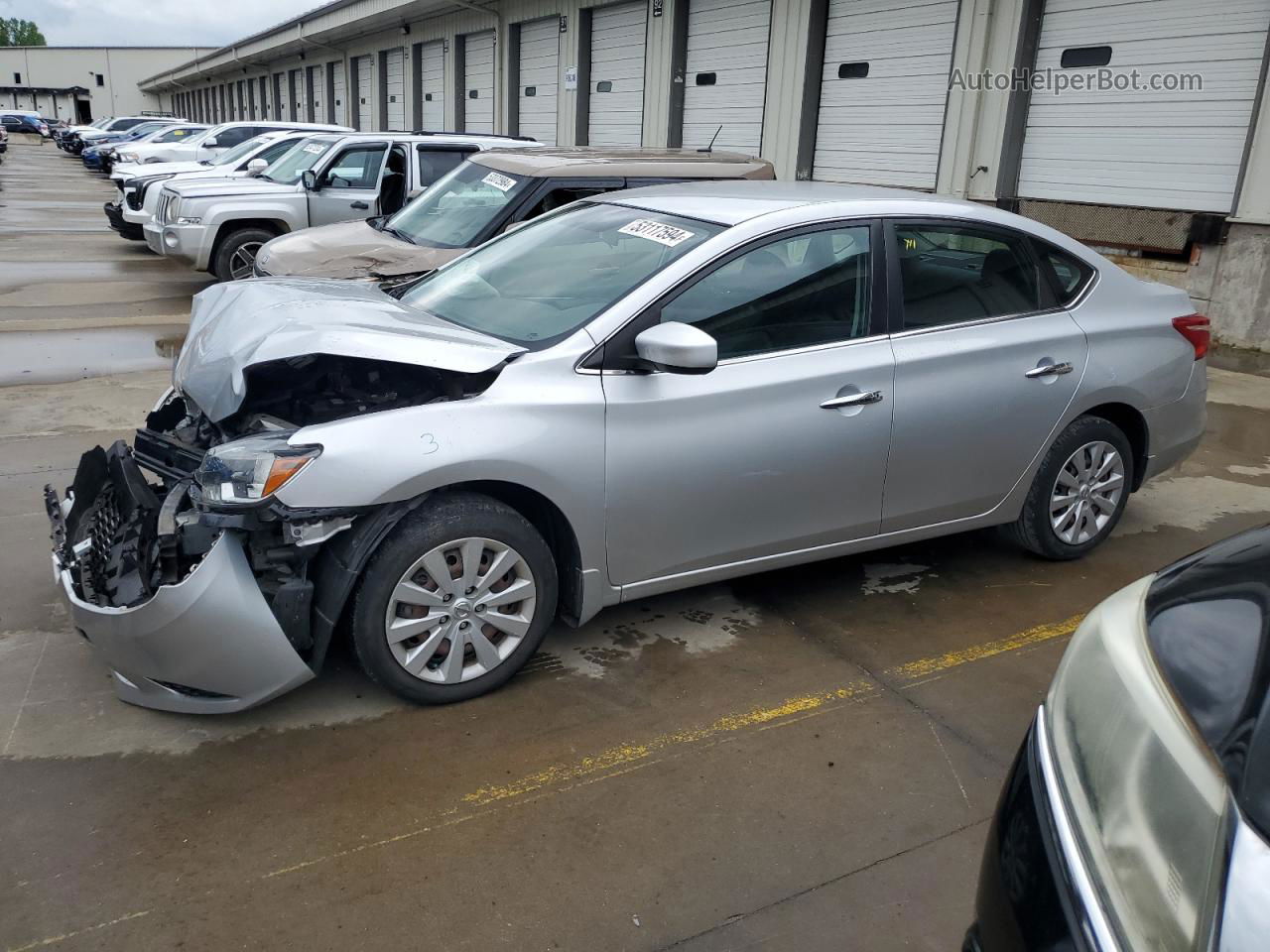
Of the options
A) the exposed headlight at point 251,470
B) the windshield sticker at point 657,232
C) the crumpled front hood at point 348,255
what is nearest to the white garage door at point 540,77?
the crumpled front hood at point 348,255

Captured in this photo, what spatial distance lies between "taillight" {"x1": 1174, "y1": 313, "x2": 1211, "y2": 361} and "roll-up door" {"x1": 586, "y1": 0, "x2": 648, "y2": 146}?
566 inches

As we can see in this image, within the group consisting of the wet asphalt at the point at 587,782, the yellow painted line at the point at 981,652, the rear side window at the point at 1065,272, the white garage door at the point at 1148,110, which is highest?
the white garage door at the point at 1148,110

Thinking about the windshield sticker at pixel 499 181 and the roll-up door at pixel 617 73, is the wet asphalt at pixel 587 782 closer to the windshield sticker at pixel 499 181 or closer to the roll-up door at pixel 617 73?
the windshield sticker at pixel 499 181

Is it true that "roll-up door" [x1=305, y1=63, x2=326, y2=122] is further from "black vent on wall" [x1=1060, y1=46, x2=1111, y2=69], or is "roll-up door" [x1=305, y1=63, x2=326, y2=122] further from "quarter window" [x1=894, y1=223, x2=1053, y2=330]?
"quarter window" [x1=894, y1=223, x2=1053, y2=330]

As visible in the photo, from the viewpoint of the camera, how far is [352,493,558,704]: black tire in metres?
3.28

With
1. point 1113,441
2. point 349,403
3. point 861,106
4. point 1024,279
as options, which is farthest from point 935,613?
point 861,106

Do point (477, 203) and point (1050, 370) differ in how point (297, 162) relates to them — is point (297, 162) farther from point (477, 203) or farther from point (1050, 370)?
point (1050, 370)

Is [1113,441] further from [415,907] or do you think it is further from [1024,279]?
[415,907]

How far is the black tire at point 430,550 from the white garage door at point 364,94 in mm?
31216

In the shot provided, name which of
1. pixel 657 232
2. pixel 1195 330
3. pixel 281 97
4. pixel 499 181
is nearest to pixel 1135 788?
pixel 657 232

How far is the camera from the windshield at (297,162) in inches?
469

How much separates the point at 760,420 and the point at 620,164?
395 centimetres

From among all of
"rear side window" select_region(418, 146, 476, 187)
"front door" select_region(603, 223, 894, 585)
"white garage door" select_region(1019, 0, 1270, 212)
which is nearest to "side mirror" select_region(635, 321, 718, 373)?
"front door" select_region(603, 223, 894, 585)

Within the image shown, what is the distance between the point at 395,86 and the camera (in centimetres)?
3003
